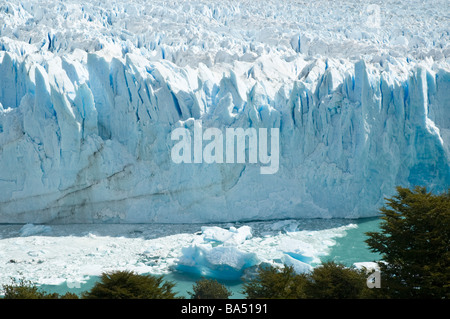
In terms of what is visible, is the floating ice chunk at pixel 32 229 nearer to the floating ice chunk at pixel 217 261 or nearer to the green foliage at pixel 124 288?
the floating ice chunk at pixel 217 261

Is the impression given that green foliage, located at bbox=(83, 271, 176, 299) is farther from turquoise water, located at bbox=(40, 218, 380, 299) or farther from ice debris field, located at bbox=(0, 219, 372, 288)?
ice debris field, located at bbox=(0, 219, 372, 288)

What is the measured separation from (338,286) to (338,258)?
381 cm

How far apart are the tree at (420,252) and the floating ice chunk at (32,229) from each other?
8.24 meters

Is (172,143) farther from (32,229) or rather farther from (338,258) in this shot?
(338,258)

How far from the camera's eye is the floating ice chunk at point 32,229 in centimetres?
1119

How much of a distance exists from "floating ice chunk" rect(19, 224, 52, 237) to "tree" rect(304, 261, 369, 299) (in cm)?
746

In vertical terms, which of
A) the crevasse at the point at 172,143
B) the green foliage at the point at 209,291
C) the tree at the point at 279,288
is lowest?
the green foliage at the point at 209,291

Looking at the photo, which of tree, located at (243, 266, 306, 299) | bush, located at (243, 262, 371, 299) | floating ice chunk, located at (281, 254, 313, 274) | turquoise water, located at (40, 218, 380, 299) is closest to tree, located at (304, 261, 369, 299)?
bush, located at (243, 262, 371, 299)

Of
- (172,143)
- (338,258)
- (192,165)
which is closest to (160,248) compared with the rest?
(192,165)

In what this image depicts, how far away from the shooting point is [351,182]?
12094mm

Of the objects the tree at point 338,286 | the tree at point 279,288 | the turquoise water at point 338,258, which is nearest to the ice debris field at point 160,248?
the turquoise water at point 338,258

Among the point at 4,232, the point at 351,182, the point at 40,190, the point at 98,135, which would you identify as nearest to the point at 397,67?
the point at 351,182

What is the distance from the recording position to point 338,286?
6.09 meters

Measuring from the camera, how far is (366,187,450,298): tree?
5656 millimetres
